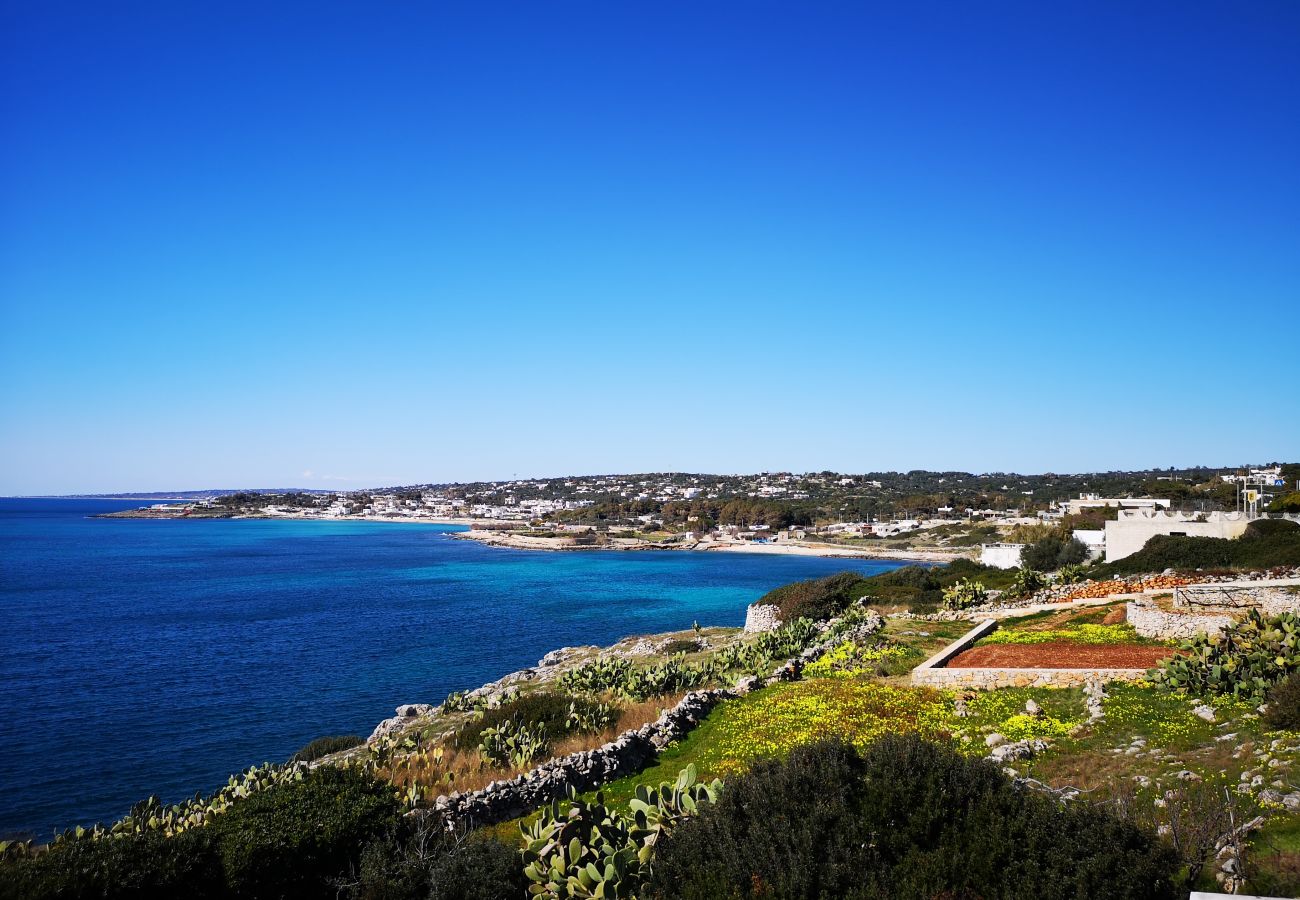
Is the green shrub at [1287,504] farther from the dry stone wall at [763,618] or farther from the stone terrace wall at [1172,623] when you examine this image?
the stone terrace wall at [1172,623]

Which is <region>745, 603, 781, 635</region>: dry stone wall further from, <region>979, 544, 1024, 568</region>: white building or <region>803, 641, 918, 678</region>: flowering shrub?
<region>979, 544, 1024, 568</region>: white building

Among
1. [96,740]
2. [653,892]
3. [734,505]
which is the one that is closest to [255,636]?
[96,740]

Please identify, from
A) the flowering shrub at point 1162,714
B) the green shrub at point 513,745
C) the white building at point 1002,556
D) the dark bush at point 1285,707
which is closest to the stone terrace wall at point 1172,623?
the flowering shrub at point 1162,714

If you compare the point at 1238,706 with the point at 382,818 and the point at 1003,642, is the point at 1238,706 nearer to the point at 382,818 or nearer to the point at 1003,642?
the point at 1003,642

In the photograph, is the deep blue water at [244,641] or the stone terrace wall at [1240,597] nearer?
the stone terrace wall at [1240,597]

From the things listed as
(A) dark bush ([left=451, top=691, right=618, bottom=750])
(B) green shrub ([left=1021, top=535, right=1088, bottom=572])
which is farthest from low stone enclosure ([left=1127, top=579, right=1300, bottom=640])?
(B) green shrub ([left=1021, top=535, right=1088, bottom=572])

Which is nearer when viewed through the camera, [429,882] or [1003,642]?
[429,882]
